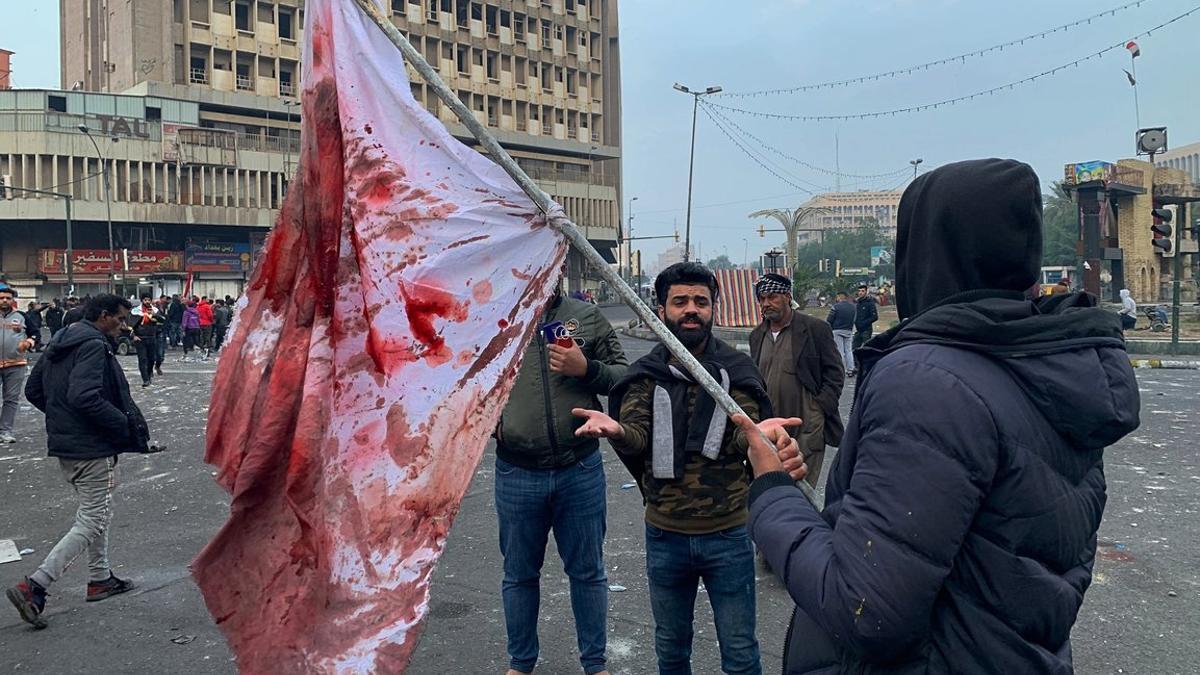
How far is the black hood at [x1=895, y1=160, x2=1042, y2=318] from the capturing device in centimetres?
155

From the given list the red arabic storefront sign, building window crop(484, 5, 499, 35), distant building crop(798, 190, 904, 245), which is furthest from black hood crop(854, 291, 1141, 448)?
distant building crop(798, 190, 904, 245)

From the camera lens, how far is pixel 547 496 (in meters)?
3.81

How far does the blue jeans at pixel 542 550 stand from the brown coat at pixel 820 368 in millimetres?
2462

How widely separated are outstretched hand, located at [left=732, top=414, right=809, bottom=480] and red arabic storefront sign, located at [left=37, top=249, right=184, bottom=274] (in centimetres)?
5128

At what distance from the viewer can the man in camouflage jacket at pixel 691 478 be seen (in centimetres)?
325

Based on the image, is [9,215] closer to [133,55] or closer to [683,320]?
[133,55]

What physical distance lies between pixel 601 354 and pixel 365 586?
1.96m

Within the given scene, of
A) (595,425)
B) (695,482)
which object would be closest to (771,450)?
(595,425)

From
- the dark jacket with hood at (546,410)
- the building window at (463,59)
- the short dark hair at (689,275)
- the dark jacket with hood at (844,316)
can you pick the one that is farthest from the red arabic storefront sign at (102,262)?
the short dark hair at (689,275)

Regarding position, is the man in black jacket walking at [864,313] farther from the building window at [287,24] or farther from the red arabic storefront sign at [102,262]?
the building window at [287,24]

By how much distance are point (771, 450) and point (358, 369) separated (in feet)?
3.97

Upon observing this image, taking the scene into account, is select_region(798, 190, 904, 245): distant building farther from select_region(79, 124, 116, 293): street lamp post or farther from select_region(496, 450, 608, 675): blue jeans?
select_region(496, 450, 608, 675): blue jeans

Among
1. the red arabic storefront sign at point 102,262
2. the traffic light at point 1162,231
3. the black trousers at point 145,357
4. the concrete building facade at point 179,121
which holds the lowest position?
the black trousers at point 145,357

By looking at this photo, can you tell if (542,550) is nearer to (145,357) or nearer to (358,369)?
(358,369)
